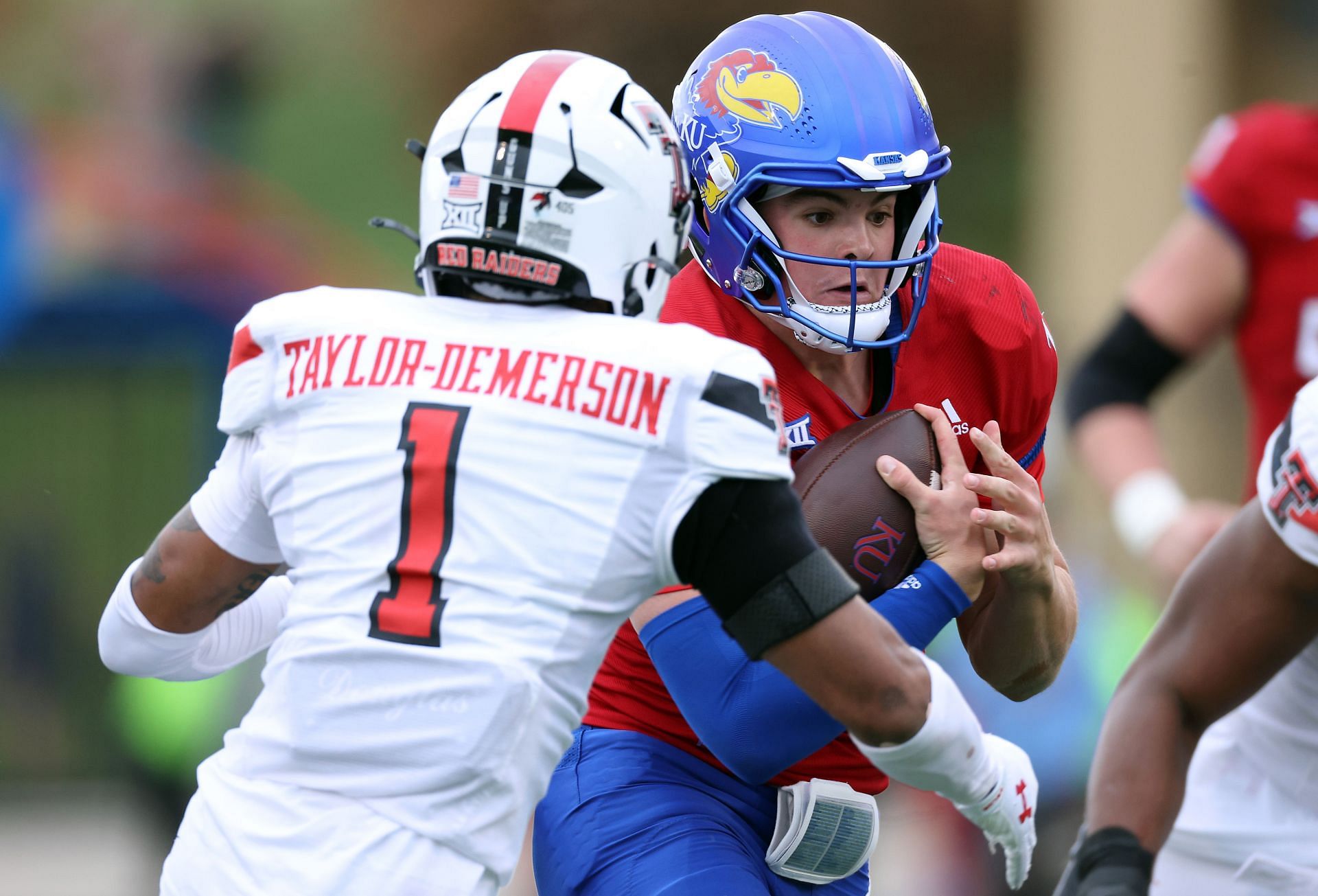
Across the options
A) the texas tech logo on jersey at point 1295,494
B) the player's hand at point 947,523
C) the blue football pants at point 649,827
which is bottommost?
the blue football pants at point 649,827

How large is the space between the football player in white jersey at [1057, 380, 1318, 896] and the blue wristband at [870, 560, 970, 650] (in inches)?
19.4

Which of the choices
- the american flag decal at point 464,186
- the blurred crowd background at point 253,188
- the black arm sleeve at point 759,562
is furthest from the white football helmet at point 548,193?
the blurred crowd background at point 253,188

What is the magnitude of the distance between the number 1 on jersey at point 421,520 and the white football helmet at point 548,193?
25cm

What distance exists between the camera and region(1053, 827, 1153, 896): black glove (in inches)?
113

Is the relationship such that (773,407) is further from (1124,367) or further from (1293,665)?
(1124,367)

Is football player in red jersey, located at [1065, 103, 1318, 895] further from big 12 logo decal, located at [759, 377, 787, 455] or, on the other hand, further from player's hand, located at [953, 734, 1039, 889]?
big 12 logo decal, located at [759, 377, 787, 455]

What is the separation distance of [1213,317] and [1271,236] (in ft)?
0.87

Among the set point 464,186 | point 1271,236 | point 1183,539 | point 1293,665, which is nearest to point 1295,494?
point 1293,665

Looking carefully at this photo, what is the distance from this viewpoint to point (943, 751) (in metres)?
2.54

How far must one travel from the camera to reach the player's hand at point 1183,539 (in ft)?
16.0

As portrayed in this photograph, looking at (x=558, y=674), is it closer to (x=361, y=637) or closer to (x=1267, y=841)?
(x=361, y=637)

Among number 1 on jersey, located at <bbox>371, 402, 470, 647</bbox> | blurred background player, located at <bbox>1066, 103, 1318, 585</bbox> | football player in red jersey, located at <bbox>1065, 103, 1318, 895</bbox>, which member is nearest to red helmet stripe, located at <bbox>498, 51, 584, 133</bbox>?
number 1 on jersey, located at <bbox>371, 402, 470, 647</bbox>

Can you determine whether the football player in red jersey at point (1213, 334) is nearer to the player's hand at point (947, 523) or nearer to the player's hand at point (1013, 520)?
the player's hand at point (1013, 520)

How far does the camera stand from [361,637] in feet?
7.84
